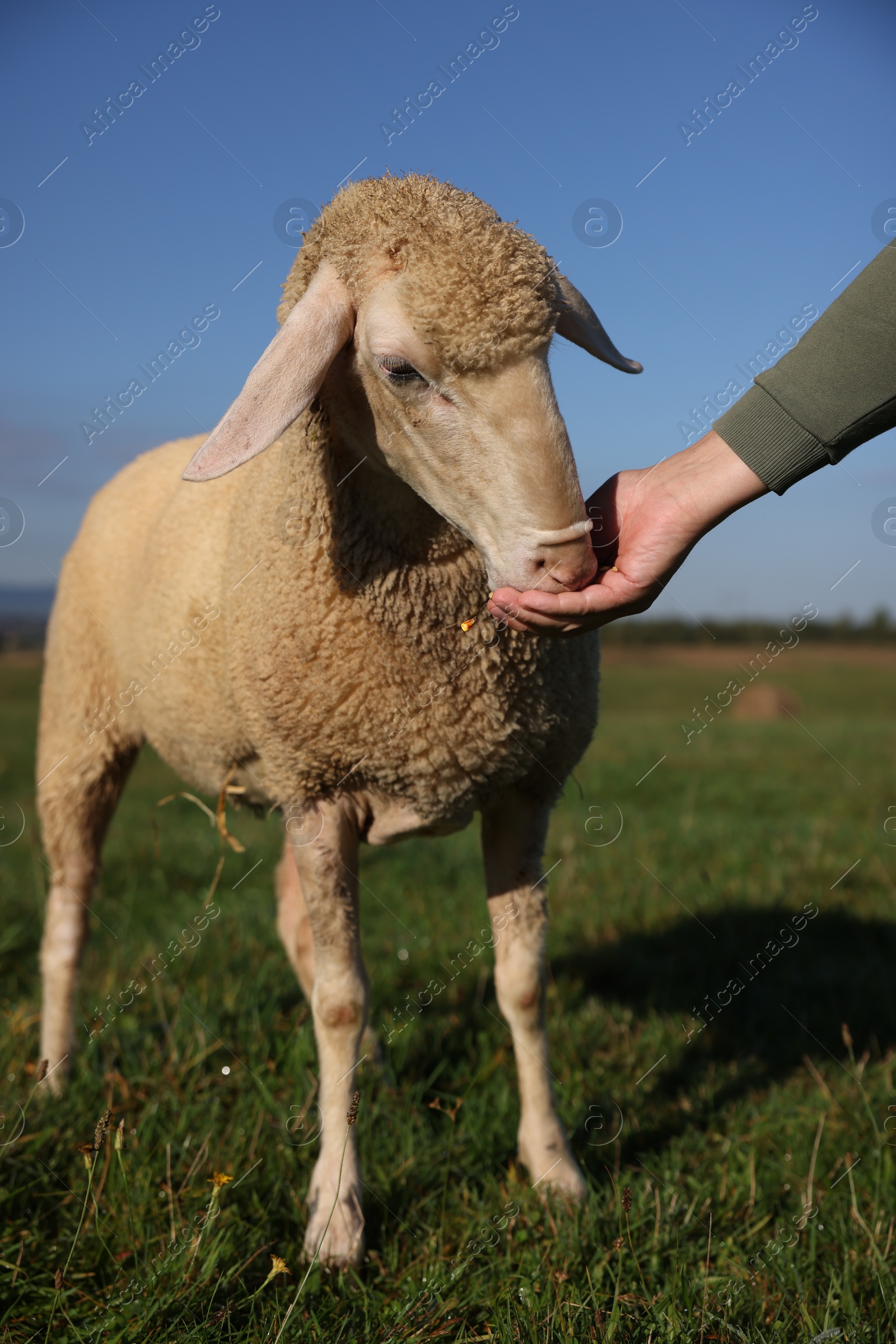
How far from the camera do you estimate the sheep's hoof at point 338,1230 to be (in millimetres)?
2066

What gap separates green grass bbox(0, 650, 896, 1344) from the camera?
1817 millimetres

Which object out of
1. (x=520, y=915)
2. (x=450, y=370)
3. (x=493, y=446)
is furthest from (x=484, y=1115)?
(x=450, y=370)

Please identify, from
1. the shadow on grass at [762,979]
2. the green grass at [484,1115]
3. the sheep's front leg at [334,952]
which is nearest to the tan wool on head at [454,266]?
the sheep's front leg at [334,952]

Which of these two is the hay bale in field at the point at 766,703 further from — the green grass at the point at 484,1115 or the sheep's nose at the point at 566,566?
the sheep's nose at the point at 566,566

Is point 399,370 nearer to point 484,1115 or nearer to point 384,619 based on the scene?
point 384,619

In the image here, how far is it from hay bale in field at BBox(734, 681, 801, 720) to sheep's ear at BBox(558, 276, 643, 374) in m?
22.1

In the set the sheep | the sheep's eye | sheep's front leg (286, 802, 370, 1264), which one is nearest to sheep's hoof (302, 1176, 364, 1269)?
the sheep

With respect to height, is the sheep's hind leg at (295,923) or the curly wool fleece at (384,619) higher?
the curly wool fleece at (384,619)

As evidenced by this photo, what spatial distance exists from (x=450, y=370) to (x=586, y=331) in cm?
61

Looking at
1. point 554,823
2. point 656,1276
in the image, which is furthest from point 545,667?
point 554,823

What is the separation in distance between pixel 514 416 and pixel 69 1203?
202cm

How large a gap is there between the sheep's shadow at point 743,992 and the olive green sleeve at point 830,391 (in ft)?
6.19

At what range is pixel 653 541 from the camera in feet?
6.18

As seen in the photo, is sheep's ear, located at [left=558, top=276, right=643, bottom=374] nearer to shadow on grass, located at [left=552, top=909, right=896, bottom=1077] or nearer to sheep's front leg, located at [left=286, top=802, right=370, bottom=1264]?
sheep's front leg, located at [left=286, top=802, right=370, bottom=1264]
